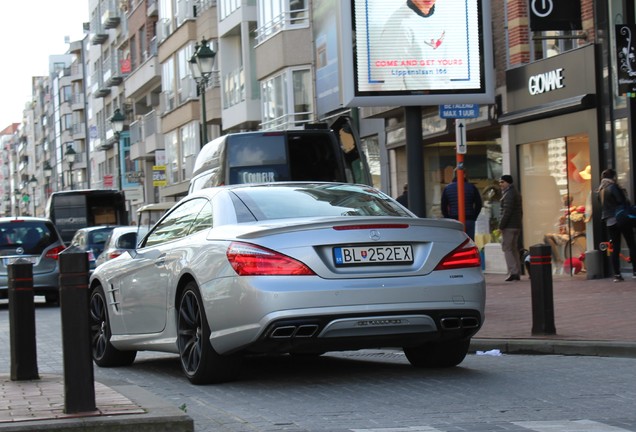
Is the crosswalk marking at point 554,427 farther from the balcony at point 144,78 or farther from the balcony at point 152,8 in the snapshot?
the balcony at point 152,8

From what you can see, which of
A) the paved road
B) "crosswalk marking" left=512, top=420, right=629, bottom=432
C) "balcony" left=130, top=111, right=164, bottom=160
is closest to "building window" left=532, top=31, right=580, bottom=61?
the paved road

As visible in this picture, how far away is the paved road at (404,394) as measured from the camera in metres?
7.12

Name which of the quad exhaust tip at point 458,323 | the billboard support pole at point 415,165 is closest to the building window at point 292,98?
the billboard support pole at point 415,165

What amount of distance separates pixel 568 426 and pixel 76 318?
9.01 feet

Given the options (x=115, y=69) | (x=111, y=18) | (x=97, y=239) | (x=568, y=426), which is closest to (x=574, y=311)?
(x=568, y=426)

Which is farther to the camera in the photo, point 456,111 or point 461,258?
point 456,111

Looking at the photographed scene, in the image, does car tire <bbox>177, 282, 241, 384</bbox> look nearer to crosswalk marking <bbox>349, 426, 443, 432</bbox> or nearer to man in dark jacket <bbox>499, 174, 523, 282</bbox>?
crosswalk marking <bbox>349, 426, 443, 432</bbox>

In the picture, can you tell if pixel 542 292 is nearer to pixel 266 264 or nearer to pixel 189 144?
pixel 266 264

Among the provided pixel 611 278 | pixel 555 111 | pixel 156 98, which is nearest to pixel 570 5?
pixel 555 111

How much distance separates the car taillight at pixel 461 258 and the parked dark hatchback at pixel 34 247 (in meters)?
16.9

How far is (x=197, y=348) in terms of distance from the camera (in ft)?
30.0

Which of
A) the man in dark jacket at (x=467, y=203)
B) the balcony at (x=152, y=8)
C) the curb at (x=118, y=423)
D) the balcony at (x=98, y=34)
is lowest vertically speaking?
the curb at (x=118, y=423)

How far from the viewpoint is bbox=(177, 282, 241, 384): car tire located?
29.4ft

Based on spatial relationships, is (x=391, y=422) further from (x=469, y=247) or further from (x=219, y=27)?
(x=219, y=27)
